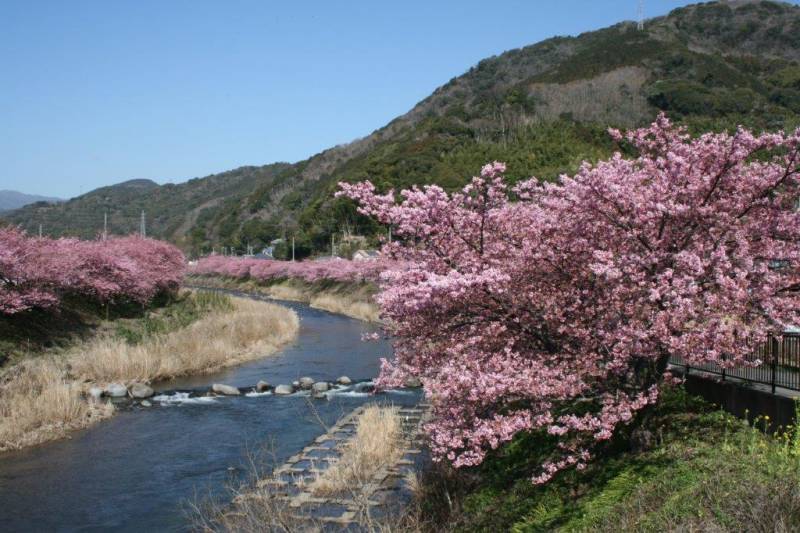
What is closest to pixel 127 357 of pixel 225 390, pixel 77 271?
pixel 225 390

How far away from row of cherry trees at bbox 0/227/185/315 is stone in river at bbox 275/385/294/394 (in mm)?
8546

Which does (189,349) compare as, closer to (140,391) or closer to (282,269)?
(140,391)

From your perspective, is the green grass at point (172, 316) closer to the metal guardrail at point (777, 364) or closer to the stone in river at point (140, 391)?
the stone in river at point (140, 391)

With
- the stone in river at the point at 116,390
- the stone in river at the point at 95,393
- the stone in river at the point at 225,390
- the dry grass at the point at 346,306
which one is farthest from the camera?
the dry grass at the point at 346,306

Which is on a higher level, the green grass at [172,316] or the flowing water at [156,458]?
the green grass at [172,316]

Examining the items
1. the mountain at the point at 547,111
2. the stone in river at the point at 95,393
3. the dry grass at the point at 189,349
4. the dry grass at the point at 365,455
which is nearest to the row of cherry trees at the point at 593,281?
the dry grass at the point at 365,455

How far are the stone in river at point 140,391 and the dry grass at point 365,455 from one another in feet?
25.7

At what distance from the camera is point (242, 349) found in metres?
27.0

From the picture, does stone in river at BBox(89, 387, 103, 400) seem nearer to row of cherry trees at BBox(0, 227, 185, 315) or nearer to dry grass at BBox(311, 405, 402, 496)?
row of cherry trees at BBox(0, 227, 185, 315)

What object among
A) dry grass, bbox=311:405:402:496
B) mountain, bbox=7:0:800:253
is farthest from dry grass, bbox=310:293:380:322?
dry grass, bbox=311:405:402:496

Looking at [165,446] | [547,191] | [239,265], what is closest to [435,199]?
[547,191]

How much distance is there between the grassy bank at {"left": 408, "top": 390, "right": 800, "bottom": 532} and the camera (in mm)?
6688

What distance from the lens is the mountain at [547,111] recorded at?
7856 cm

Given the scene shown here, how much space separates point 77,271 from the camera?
88.5ft
